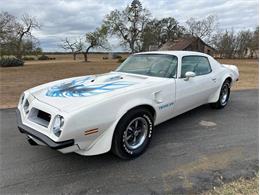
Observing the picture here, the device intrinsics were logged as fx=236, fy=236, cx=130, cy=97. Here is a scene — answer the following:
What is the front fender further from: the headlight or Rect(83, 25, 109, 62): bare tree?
Rect(83, 25, 109, 62): bare tree

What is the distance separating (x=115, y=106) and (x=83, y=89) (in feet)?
2.06

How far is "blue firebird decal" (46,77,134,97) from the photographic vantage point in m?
3.06

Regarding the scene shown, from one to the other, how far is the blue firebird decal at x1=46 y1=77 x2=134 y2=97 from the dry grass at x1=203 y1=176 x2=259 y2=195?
1715 mm

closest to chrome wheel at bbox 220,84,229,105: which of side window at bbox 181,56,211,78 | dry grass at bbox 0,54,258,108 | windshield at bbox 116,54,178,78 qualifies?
side window at bbox 181,56,211,78

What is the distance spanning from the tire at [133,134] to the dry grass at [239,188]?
111 centimetres

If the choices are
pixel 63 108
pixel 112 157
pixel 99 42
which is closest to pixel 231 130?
pixel 112 157

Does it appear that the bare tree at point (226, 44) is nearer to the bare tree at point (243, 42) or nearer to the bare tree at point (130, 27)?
the bare tree at point (243, 42)

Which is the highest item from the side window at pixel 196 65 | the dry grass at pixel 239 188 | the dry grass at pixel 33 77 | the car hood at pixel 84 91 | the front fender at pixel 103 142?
the side window at pixel 196 65

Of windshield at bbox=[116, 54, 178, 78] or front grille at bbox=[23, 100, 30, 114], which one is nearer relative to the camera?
front grille at bbox=[23, 100, 30, 114]

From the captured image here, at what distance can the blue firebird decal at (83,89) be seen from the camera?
120 inches

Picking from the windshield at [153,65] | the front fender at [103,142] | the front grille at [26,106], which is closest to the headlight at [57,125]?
the front fender at [103,142]

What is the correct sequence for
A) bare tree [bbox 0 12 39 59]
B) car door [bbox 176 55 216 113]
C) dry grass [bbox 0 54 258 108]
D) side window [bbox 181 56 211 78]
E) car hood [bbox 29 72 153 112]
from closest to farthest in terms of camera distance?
1. car hood [bbox 29 72 153 112]
2. car door [bbox 176 55 216 113]
3. side window [bbox 181 56 211 78]
4. dry grass [bbox 0 54 258 108]
5. bare tree [bbox 0 12 39 59]

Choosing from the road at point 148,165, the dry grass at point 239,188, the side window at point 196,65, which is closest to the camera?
the dry grass at point 239,188

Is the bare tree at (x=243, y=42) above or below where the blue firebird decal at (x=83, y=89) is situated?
above
